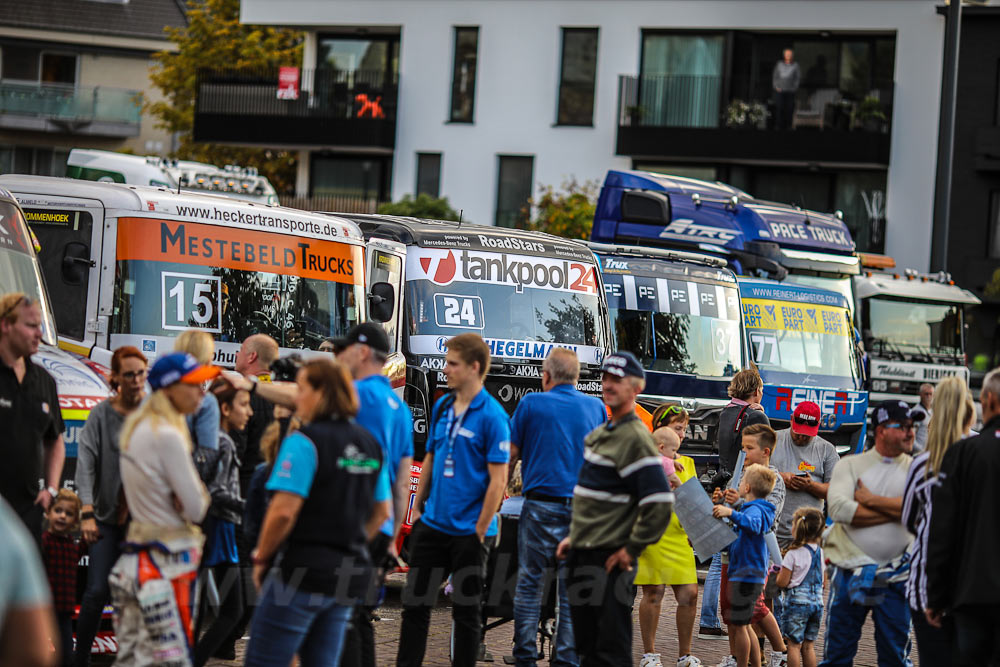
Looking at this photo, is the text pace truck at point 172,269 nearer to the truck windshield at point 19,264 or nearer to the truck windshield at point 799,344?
the truck windshield at point 19,264

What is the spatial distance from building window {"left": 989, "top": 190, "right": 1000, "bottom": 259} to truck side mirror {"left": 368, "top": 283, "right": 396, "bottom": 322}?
25151 millimetres

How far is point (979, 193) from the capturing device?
34.7 metres

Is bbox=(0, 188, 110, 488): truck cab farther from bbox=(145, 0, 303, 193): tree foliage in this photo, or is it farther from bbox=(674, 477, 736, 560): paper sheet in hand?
bbox=(145, 0, 303, 193): tree foliage

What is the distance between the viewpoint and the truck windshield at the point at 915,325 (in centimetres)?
2277

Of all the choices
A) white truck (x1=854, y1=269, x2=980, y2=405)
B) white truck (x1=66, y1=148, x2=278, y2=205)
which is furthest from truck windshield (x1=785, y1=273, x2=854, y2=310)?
white truck (x1=66, y1=148, x2=278, y2=205)

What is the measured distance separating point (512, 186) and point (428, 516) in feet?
99.2

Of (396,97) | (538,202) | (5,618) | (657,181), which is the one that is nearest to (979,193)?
(538,202)

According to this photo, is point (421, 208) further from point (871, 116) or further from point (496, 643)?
point (496, 643)

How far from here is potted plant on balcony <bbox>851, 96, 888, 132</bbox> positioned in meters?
34.2

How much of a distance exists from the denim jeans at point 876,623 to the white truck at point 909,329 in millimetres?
14672

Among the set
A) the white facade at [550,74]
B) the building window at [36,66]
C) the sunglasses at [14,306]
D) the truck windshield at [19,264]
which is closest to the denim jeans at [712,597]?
the truck windshield at [19,264]

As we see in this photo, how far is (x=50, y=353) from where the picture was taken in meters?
8.97

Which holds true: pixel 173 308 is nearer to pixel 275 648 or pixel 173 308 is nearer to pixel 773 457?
pixel 773 457

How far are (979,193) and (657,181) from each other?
17.7 meters
